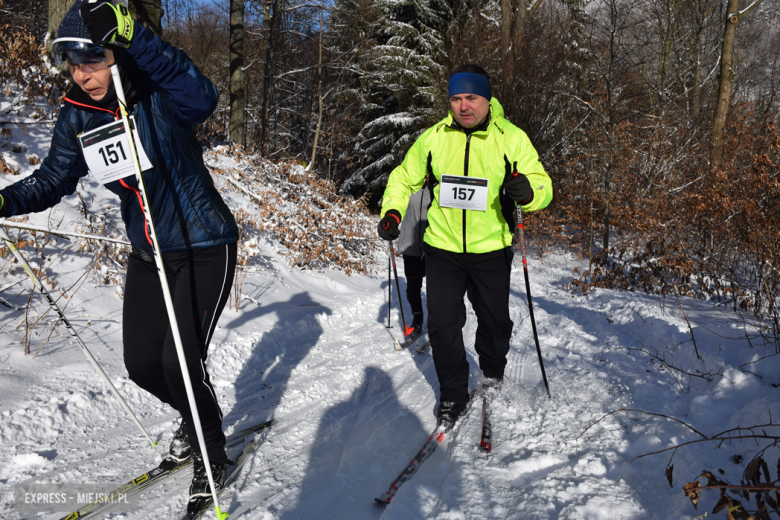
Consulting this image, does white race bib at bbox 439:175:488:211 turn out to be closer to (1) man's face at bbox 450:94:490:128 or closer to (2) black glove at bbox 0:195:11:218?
(1) man's face at bbox 450:94:490:128

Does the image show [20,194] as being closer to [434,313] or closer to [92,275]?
[434,313]

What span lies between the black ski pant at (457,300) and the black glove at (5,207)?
2.38 m

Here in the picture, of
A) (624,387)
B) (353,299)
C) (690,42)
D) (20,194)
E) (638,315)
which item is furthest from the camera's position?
(690,42)

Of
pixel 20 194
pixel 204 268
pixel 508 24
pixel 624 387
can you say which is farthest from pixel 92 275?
pixel 508 24

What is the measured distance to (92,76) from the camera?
6.91 feet

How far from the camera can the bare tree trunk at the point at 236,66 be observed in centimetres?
1226

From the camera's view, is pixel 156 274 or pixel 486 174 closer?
pixel 156 274

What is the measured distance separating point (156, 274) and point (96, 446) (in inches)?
57.0

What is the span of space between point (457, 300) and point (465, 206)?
2.12 ft

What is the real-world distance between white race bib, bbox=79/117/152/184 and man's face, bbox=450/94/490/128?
183 cm

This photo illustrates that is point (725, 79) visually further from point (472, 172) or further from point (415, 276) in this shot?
point (472, 172)

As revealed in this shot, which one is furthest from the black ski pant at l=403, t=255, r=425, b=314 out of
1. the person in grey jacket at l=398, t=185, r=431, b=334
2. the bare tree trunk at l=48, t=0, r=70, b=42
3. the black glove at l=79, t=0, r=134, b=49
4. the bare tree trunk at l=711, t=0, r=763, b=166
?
the bare tree trunk at l=711, t=0, r=763, b=166

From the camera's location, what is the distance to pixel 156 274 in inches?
99.1

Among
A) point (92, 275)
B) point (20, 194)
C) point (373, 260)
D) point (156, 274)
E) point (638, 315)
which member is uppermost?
point (20, 194)
